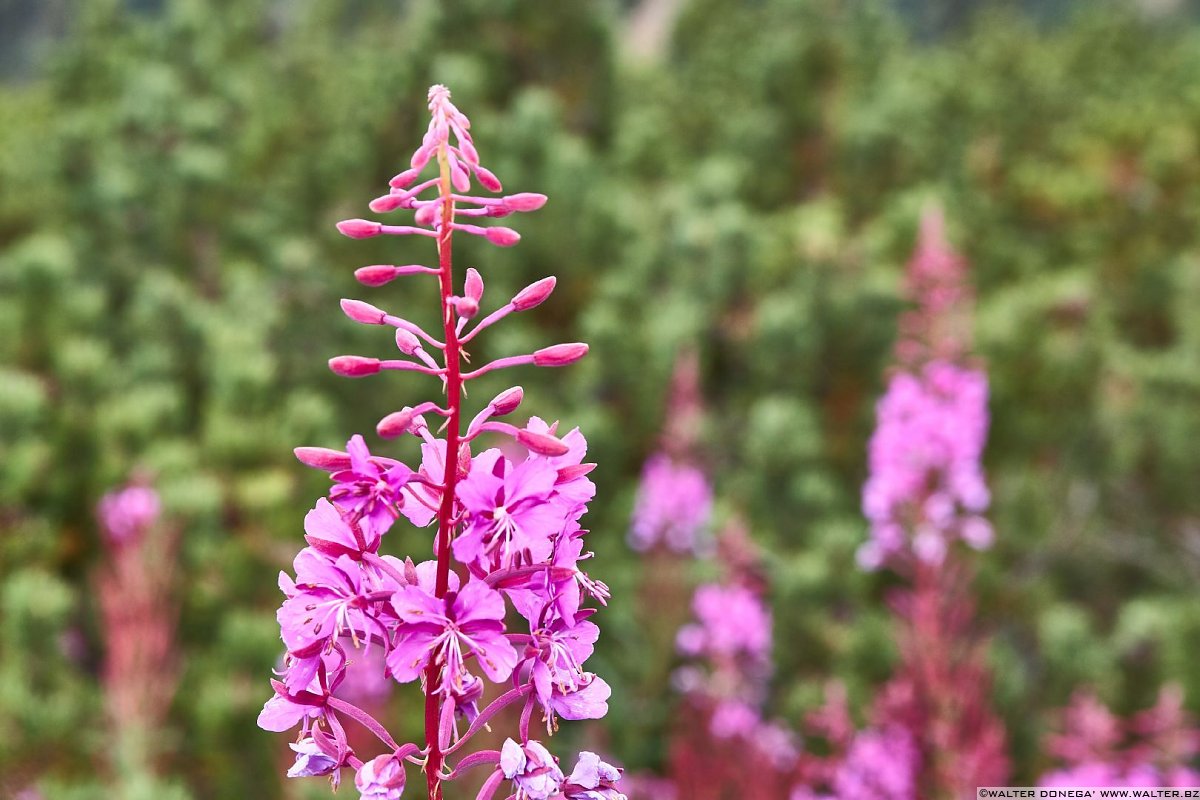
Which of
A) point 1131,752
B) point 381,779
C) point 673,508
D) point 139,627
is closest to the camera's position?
point 381,779

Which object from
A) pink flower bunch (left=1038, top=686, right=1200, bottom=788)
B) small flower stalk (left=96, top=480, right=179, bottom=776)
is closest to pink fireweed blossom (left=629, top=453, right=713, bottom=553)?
pink flower bunch (left=1038, top=686, right=1200, bottom=788)

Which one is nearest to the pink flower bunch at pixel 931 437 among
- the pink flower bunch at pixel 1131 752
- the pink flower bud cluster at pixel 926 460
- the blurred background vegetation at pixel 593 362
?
the pink flower bud cluster at pixel 926 460

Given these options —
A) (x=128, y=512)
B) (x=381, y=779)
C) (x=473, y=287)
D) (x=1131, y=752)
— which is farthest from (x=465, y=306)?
(x=128, y=512)

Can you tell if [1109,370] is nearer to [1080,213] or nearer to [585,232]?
[585,232]

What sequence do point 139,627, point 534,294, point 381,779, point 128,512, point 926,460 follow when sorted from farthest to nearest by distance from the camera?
point 128,512, point 926,460, point 139,627, point 534,294, point 381,779

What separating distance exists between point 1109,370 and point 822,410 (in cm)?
243

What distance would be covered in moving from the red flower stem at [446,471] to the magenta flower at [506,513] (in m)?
0.02

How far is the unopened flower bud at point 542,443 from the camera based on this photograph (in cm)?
86

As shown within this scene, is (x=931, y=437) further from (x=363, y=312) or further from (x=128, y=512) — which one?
(x=128, y=512)

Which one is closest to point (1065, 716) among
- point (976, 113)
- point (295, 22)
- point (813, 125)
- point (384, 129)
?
point (384, 129)

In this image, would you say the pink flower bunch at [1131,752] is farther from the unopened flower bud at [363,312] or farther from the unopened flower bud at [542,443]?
the unopened flower bud at [363,312]

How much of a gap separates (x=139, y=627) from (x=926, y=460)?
2629 millimetres

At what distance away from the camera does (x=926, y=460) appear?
131 inches

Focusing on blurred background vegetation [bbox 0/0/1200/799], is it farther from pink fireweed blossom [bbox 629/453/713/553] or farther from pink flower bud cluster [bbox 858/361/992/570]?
pink flower bud cluster [bbox 858/361/992/570]
